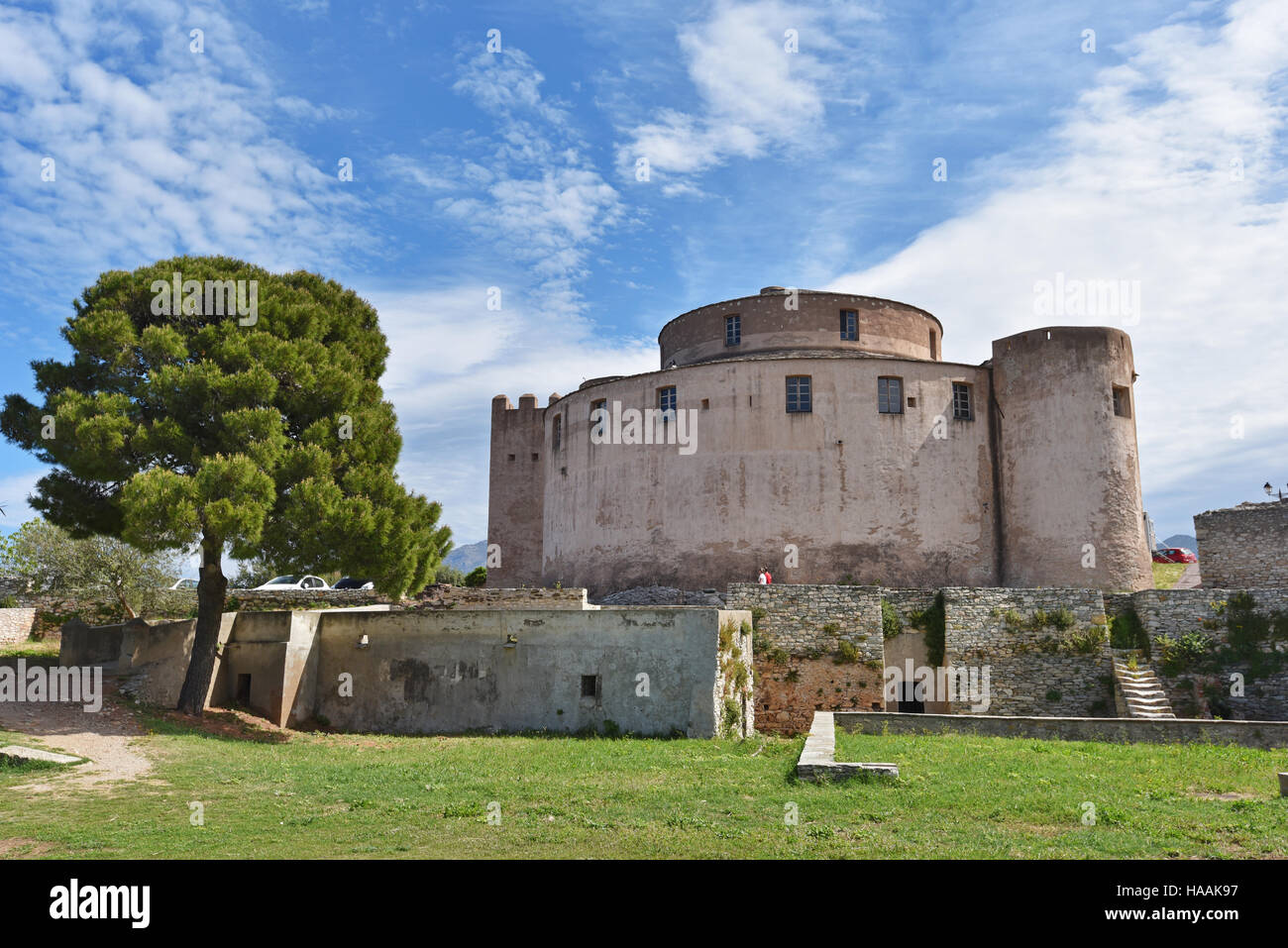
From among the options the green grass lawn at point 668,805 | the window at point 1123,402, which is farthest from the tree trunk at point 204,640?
the window at point 1123,402

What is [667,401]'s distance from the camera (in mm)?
30484

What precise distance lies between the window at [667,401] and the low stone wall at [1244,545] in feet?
55.6

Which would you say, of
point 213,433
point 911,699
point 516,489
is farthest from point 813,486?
point 213,433

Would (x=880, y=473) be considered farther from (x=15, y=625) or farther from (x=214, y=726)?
(x=15, y=625)

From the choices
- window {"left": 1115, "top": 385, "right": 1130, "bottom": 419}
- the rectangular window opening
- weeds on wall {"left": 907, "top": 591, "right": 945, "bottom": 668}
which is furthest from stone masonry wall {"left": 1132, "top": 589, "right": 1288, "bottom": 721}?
the rectangular window opening

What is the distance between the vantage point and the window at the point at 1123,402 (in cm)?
2812

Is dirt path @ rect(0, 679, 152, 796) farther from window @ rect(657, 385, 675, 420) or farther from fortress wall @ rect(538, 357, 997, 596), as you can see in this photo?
window @ rect(657, 385, 675, 420)

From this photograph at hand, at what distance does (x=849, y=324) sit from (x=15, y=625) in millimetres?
28945

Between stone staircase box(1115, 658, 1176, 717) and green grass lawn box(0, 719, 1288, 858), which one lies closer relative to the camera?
green grass lawn box(0, 719, 1288, 858)

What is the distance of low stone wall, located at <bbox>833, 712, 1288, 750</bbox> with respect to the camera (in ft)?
55.3

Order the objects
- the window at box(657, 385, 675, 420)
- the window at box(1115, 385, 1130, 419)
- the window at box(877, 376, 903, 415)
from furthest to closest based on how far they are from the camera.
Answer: the window at box(657, 385, 675, 420) → the window at box(877, 376, 903, 415) → the window at box(1115, 385, 1130, 419)

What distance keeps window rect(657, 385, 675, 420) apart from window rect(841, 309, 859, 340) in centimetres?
648

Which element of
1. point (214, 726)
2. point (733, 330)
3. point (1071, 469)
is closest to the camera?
point (214, 726)

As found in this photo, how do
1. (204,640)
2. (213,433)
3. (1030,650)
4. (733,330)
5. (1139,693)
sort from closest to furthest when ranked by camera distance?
(213,433), (204,640), (1139,693), (1030,650), (733,330)
